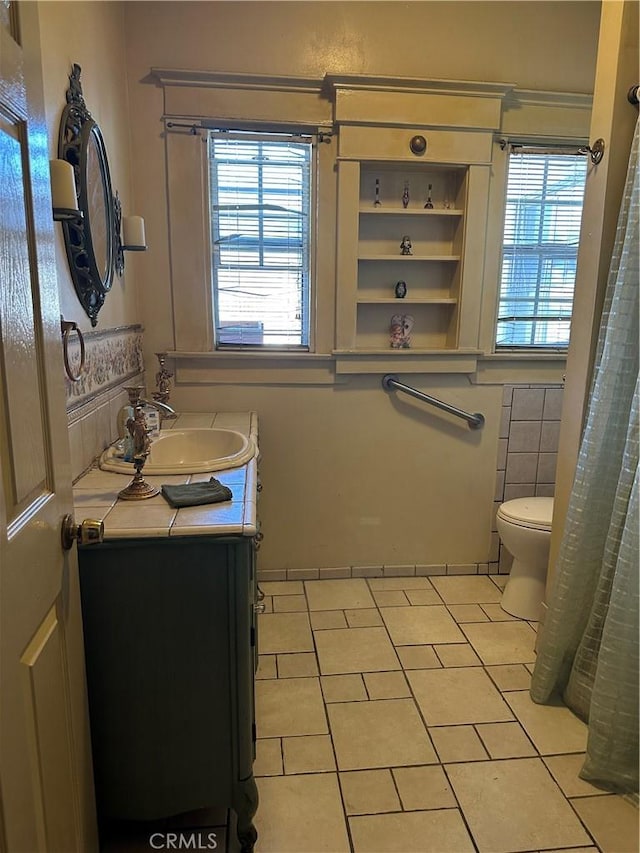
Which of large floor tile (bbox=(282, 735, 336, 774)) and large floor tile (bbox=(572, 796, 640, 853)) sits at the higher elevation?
large floor tile (bbox=(572, 796, 640, 853))

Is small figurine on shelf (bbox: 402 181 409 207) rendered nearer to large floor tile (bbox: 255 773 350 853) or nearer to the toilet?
the toilet

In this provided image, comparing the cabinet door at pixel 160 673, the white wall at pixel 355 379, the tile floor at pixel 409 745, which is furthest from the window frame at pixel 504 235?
the cabinet door at pixel 160 673

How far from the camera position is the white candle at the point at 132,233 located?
82.1 inches

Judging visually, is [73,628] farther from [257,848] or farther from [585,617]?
[585,617]

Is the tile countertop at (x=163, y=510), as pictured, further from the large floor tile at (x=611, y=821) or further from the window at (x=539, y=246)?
the window at (x=539, y=246)

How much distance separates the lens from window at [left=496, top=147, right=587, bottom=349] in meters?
2.63

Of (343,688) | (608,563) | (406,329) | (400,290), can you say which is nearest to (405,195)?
(400,290)

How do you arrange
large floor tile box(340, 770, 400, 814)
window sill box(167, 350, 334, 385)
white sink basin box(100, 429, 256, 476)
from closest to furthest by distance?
large floor tile box(340, 770, 400, 814) → white sink basin box(100, 429, 256, 476) → window sill box(167, 350, 334, 385)

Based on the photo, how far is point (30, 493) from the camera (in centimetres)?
85

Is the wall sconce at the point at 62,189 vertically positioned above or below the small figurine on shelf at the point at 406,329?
above

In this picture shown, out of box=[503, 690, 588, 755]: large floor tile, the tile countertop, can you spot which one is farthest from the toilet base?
the tile countertop

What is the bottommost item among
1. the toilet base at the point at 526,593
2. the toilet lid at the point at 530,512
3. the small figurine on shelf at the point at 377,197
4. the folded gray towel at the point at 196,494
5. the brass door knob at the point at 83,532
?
the toilet base at the point at 526,593

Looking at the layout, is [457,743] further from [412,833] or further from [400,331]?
[400,331]

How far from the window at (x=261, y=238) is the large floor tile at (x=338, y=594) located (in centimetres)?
117
